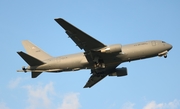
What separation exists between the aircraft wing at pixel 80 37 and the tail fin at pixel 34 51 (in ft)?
32.9

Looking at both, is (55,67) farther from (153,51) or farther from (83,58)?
(153,51)

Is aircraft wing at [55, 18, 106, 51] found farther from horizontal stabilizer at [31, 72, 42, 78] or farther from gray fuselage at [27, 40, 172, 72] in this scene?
horizontal stabilizer at [31, 72, 42, 78]

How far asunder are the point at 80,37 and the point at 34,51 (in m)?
14.2

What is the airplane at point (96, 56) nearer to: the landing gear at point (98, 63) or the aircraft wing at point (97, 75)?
the landing gear at point (98, 63)

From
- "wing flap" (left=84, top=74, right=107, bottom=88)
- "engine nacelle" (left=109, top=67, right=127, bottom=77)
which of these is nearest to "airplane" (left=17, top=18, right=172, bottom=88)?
"engine nacelle" (left=109, top=67, right=127, bottom=77)

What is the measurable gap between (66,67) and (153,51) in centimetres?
1430

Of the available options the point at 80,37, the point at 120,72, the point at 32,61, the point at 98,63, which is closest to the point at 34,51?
the point at 32,61

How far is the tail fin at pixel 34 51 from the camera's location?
2298 inches

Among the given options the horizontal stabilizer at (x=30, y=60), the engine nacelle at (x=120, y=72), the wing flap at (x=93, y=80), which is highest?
the horizontal stabilizer at (x=30, y=60)

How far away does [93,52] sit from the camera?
169ft

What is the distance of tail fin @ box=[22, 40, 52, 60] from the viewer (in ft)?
192

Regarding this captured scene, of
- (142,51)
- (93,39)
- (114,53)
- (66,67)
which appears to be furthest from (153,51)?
(66,67)

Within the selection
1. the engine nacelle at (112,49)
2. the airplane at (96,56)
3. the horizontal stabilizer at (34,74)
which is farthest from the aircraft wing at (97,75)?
the horizontal stabilizer at (34,74)

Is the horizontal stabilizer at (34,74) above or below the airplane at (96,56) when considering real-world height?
below
